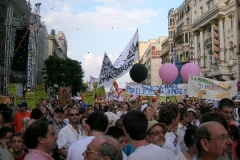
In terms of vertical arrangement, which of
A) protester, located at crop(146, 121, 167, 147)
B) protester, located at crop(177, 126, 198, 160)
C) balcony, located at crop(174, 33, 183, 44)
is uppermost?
balcony, located at crop(174, 33, 183, 44)

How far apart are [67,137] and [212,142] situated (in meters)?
2.96

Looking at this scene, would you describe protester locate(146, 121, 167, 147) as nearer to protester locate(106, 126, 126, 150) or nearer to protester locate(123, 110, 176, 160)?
protester locate(123, 110, 176, 160)

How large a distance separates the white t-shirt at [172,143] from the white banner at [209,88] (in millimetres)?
9081

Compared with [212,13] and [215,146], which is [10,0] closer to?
[212,13]

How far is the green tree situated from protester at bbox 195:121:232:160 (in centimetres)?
6369

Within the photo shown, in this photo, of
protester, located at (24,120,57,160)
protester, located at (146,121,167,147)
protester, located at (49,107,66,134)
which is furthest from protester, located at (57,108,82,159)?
protester, located at (146,121,167,147)

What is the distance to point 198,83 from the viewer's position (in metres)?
13.7

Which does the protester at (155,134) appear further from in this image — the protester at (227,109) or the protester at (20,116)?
the protester at (20,116)

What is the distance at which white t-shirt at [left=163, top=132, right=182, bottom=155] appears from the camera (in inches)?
177

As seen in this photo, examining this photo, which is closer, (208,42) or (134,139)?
(134,139)

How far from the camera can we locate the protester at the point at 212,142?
2.98 m

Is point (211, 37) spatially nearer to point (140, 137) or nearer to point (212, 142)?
point (140, 137)

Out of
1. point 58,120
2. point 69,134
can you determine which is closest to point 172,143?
point 69,134

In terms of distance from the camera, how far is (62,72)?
69750 mm
